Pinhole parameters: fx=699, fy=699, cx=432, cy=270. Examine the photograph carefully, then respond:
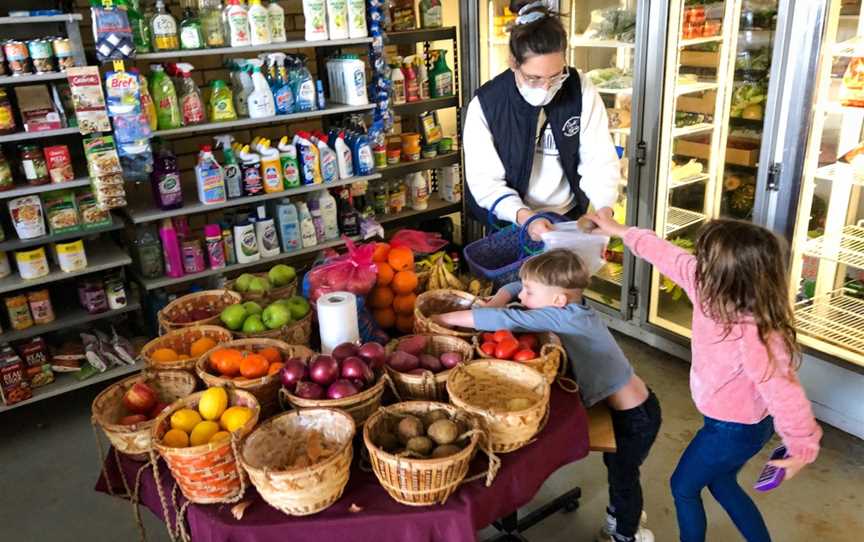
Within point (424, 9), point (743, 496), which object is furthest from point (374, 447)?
point (424, 9)

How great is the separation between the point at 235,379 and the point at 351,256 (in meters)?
0.66

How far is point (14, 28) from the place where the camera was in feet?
10.1

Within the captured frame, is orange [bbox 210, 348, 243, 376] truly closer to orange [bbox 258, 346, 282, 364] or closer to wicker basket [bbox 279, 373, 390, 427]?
orange [bbox 258, 346, 282, 364]

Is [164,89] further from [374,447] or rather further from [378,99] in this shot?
[374,447]

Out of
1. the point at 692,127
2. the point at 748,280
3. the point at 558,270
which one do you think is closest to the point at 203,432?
the point at 558,270

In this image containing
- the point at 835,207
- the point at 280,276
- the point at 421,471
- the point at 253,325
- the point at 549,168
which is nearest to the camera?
the point at 421,471

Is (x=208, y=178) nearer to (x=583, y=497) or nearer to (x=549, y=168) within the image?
(x=549, y=168)

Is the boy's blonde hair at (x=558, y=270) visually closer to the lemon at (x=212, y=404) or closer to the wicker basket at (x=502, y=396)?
the wicker basket at (x=502, y=396)

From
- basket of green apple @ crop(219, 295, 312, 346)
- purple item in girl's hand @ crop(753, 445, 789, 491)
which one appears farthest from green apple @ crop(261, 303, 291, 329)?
purple item in girl's hand @ crop(753, 445, 789, 491)

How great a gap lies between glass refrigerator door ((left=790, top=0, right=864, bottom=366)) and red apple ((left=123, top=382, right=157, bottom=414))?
2670 mm

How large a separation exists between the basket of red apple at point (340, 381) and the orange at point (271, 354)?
125 millimetres

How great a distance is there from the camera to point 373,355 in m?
1.74

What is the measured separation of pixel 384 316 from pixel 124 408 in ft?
2.81

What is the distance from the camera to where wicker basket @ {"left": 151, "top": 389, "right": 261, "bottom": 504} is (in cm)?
142
